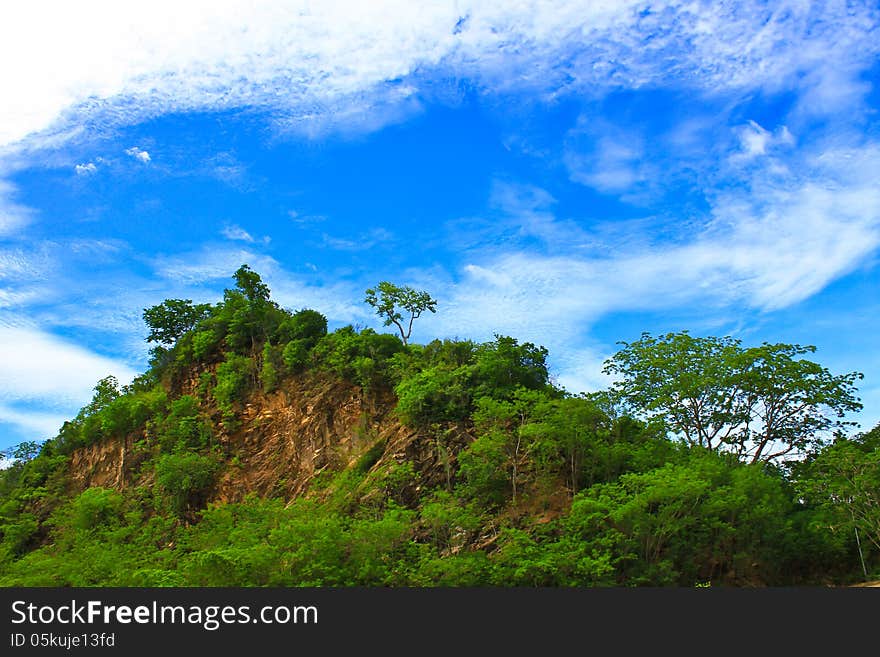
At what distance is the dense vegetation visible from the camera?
19.6 metres

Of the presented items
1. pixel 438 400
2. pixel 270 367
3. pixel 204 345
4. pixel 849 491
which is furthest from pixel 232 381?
pixel 849 491

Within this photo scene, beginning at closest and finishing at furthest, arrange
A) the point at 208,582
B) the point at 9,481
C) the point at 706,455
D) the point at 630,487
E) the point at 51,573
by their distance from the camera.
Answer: the point at 208,582 < the point at 630,487 < the point at 706,455 < the point at 51,573 < the point at 9,481

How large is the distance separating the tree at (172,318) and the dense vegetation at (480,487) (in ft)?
15.2

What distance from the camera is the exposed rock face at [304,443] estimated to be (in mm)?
25906

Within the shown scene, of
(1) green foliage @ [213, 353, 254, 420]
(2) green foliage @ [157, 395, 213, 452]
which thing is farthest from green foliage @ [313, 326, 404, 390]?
(2) green foliage @ [157, 395, 213, 452]

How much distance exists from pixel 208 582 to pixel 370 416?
37.4 ft

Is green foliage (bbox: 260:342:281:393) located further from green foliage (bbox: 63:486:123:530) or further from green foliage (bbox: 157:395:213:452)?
green foliage (bbox: 63:486:123:530)

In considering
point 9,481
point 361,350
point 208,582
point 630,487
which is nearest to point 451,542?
point 630,487

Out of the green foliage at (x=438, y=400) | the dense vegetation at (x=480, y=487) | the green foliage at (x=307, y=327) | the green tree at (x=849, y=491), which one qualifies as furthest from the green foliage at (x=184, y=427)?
the green tree at (x=849, y=491)

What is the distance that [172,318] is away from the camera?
40.9 metres

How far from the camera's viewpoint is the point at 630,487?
2077 cm

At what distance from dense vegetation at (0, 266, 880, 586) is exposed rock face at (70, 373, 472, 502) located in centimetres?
22

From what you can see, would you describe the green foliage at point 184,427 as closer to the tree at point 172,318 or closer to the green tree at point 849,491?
the tree at point 172,318

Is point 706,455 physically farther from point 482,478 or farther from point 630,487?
point 482,478
